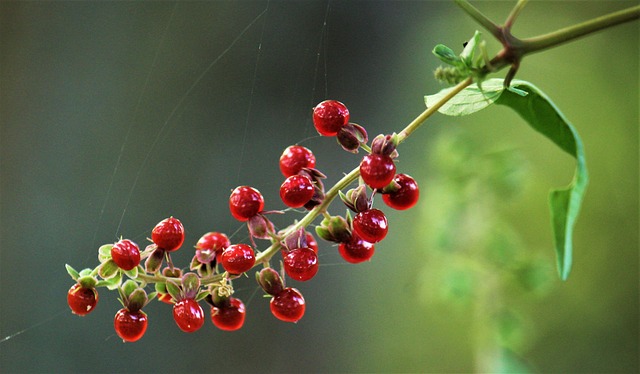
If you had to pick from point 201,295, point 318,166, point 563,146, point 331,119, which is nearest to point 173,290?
point 201,295

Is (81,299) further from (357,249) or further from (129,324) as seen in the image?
(357,249)

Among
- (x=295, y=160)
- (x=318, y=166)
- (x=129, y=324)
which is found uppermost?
(x=318, y=166)

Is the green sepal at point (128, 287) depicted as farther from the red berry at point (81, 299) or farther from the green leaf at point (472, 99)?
the green leaf at point (472, 99)

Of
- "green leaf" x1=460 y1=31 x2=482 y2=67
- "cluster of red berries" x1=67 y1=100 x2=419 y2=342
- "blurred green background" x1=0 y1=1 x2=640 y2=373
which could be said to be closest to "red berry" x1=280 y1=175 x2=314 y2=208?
"cluster of red berries" x1=67 y1=100 x2=419 y2=342

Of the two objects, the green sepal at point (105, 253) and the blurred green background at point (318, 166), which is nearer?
the green sepal at point (105, 253)

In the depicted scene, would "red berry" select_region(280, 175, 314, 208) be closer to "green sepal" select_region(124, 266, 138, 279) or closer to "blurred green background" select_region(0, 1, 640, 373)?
"green sepal" select_region(124, 266, 138, 279)

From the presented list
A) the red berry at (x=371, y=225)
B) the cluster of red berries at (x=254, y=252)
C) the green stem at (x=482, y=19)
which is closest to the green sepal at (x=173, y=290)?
the cluster of red berries at (x=254, y=252)
